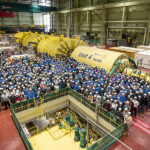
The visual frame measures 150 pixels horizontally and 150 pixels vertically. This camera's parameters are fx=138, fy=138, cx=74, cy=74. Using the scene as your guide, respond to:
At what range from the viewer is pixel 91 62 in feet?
63.8

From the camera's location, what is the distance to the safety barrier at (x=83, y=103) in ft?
22.9

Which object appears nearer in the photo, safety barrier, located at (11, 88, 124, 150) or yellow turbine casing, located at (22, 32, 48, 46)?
safety barrier, located at (11, 88, 124, 150)

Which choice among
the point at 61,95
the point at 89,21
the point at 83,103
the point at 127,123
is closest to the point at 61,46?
the point at 61,95

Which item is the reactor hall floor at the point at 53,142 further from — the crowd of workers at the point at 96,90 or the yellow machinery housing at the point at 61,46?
the yellow machinery housing at the point at 61,46

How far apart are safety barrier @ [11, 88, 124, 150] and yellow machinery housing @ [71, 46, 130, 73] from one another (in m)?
7.00

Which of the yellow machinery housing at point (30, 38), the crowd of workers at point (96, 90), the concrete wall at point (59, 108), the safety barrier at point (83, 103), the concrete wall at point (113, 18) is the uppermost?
the concrete wall at point (113, 18)

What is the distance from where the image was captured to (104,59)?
18.2 meters

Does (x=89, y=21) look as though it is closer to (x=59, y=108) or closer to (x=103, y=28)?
(x=103, y=28)

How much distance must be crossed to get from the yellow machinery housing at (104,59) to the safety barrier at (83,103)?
6998 mm

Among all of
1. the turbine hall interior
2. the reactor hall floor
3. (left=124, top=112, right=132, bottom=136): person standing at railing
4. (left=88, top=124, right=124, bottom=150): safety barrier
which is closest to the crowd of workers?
the turbine hall interior

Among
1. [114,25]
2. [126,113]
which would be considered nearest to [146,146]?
[126,113]

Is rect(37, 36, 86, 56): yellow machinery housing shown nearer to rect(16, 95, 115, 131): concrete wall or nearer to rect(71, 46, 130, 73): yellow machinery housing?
rect(71, 46, 130, 73): yellow machinery housing

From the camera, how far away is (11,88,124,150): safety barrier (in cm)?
698

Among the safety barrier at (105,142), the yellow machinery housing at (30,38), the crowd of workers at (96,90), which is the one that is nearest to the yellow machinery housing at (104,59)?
the crowd of workers at (96,90)
